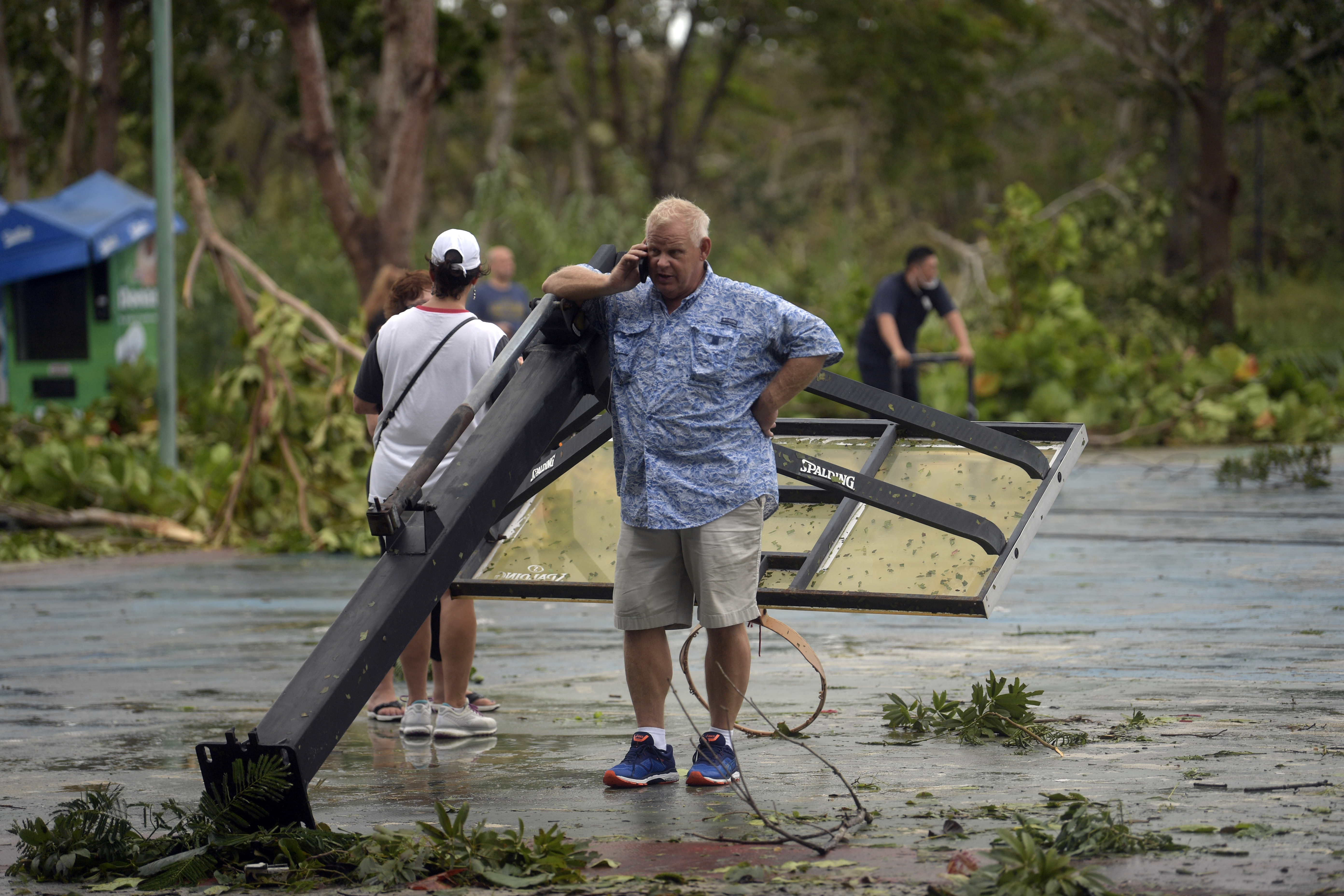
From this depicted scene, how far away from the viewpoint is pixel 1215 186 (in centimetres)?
2198

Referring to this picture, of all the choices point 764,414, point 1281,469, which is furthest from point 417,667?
point 1281,469

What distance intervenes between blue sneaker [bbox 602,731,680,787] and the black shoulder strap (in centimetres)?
160

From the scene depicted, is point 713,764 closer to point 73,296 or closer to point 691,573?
point 691,573

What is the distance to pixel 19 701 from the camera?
6734mm

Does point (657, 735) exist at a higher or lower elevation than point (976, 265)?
lower

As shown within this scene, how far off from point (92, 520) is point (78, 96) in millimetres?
12159


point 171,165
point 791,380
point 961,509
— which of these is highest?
point 171,165

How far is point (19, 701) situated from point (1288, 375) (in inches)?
578

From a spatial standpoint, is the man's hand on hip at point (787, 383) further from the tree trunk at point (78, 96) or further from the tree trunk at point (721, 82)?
the tree trunk at point (721, 82)

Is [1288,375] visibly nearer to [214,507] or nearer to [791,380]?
[214,507]

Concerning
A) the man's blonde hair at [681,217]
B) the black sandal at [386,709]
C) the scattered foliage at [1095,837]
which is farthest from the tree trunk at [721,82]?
the scattered foliage at [1095,837]

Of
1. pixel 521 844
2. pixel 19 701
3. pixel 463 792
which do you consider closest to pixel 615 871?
pixel 521 844

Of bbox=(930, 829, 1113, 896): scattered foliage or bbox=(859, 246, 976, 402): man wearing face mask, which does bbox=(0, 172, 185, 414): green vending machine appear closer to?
bbox=(859, 246, 976, 402): man wearing face mask

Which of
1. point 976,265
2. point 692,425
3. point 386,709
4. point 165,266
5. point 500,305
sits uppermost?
point 976,265
